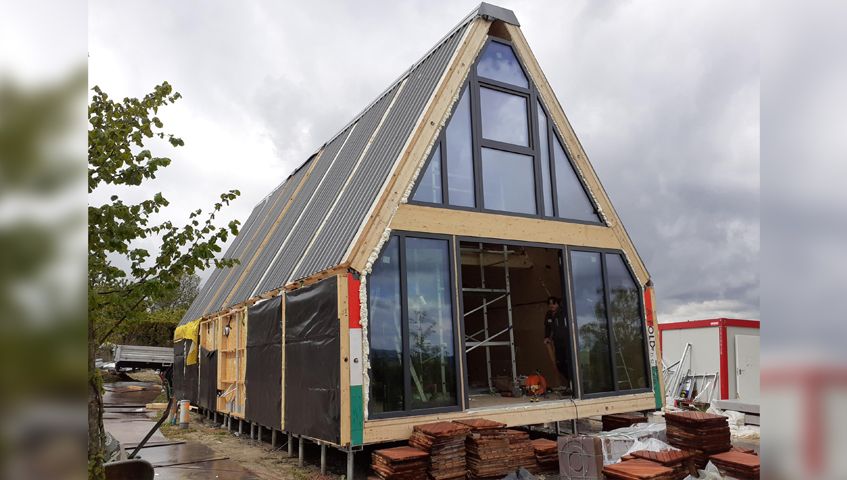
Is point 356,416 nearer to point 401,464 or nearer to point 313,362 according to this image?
point 401,464

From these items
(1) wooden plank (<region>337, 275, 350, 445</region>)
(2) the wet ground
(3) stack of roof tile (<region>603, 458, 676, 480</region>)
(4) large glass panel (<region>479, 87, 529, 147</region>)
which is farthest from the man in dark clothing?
(2) the wet ground

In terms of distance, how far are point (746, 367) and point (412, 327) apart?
45.5ft

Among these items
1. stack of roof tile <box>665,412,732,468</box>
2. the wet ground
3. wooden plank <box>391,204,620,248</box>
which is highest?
wooden plank <box>391,204,620,248</box>

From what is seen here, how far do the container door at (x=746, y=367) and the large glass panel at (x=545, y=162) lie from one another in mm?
10724

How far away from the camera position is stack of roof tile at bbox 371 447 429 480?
7348 millimetres

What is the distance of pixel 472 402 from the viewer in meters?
10.0

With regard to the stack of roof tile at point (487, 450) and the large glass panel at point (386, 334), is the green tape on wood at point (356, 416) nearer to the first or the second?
the large glass panel at point (386, 334)

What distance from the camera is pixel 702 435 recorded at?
310 inches

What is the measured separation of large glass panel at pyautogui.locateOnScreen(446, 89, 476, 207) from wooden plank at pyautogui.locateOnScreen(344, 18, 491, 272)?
260 mm

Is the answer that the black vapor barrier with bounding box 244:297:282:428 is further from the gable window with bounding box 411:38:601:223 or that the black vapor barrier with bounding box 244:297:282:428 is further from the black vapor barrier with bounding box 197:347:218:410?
the gable window with bounding box 411:38:601:223

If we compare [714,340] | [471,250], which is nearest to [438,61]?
[471,250]

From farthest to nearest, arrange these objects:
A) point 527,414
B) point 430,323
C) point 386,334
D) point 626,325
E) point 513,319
Answer: point 513,319, point 626,325, point 527,414, point 430,323, point 386,334

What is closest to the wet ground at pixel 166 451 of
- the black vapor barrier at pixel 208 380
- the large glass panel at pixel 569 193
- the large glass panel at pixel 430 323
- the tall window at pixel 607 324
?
the black vapor barrier at pixel 208 380

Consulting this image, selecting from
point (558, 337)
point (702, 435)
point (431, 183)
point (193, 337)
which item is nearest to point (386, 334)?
point (431, 183)
